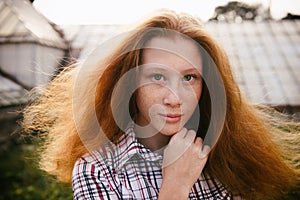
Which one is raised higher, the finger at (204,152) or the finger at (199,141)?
the finger at (199,141)

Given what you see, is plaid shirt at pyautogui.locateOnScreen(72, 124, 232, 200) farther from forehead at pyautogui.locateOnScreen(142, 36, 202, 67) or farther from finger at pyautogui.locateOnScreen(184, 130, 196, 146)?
forehead at pyautogui.locateOnScreen(142, 36, 202, 67)

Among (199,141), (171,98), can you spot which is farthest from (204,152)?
(171,98)

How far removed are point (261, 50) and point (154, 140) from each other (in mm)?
3162

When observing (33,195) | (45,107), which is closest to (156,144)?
(45,107)

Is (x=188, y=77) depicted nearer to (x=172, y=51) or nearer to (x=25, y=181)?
(x=172, y=51)

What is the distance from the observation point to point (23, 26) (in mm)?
4977

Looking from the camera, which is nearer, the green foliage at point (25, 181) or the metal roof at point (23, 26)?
the green foliage at point (25, 181)

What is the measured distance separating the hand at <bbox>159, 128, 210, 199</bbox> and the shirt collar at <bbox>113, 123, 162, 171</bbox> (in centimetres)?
7

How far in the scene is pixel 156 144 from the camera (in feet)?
6.78

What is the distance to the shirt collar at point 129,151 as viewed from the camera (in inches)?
76.6

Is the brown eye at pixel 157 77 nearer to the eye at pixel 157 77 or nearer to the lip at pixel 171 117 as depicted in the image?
the eye at pixel 157 77

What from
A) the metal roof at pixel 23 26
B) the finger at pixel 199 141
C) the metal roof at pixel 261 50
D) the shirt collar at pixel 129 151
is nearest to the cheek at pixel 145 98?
the shirt collar at pixel 129 151

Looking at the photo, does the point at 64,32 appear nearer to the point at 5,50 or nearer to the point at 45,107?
the point at 5,50

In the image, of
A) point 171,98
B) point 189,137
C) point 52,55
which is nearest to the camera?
point 171,98
